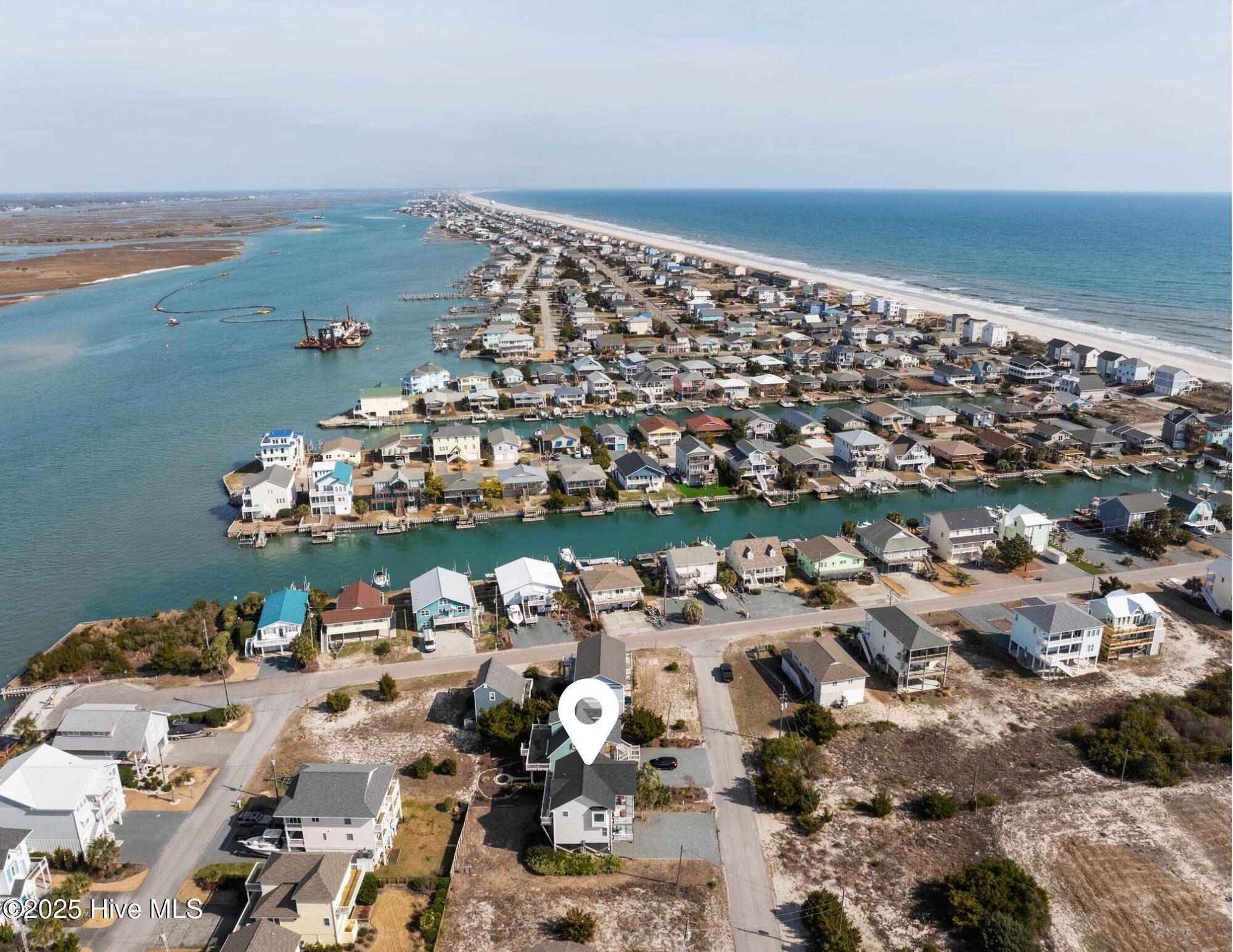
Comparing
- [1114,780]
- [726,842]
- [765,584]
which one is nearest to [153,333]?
[765,584]

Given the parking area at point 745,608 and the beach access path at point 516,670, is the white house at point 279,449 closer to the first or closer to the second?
the beach access path at point 516,670

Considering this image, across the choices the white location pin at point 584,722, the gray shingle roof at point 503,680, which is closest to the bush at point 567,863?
the white location pin at point 584,722

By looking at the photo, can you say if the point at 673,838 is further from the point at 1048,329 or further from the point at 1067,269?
the point at 1067,269

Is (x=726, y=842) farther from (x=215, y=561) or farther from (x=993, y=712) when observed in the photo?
(x=215, y=561)

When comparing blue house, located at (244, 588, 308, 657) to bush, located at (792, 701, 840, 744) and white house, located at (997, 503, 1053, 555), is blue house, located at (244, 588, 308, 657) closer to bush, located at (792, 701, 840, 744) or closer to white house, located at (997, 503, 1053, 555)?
bush, located at (792, 701, 840, 744)

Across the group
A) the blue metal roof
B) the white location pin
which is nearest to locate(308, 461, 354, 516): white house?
the blue metal roof

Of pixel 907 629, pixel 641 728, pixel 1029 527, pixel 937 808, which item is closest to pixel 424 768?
pixel 641 728
